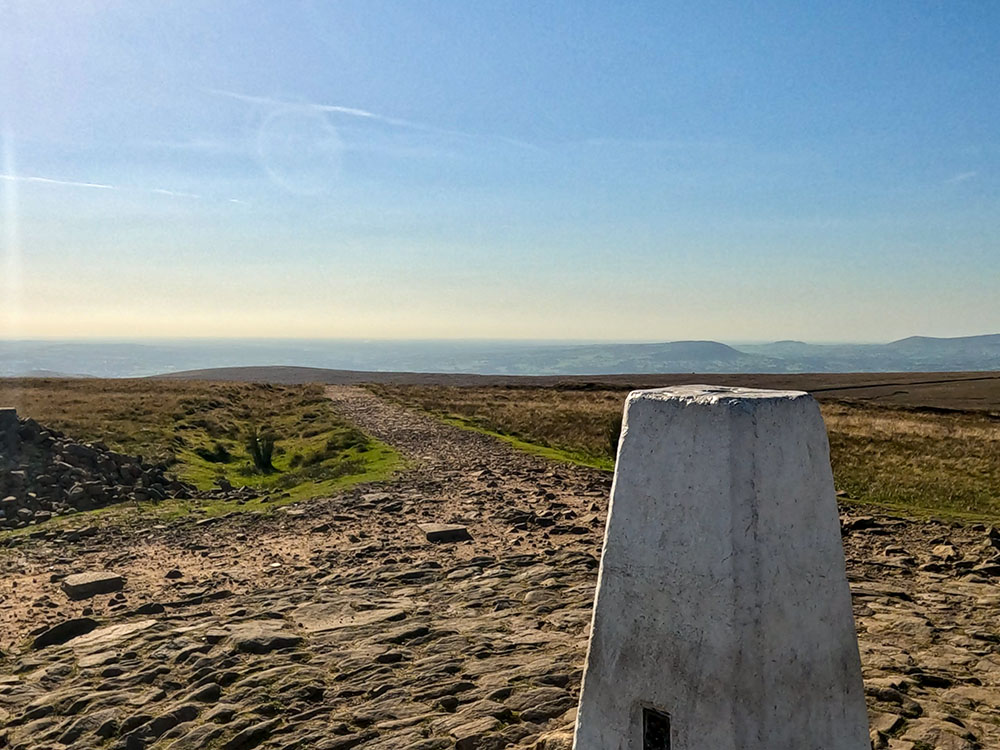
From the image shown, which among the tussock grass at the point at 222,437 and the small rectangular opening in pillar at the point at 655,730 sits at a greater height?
the small rectangular opening in pillar at the point at 655,730

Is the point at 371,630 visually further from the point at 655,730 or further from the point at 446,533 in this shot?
the point at 655,730

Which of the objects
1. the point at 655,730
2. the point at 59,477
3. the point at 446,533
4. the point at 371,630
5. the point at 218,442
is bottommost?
the point at 371,630

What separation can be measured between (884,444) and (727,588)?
71.2ft

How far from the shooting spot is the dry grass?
47.0 ft

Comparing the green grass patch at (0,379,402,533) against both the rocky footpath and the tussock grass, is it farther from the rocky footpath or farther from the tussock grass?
the rocky footpath

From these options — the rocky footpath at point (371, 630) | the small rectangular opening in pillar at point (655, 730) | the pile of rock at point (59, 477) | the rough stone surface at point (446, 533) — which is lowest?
the rocky footpath at point (371, 630)

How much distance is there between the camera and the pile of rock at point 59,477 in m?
12.8

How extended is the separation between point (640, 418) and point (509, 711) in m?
3.31

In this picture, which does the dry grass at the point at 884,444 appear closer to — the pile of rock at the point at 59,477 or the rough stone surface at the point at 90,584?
the pile of rock at the point at 59,477

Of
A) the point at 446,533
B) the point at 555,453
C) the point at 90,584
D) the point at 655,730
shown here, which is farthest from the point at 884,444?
the point at 655,730

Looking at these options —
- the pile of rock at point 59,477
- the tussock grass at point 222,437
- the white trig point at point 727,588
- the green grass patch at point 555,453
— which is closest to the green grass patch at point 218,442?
the tussock grass at point 222,437

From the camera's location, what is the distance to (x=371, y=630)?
7.54m

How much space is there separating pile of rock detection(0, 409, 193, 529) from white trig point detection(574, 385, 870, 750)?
38.5 ft

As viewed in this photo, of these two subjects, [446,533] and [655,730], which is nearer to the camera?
[655,730]
